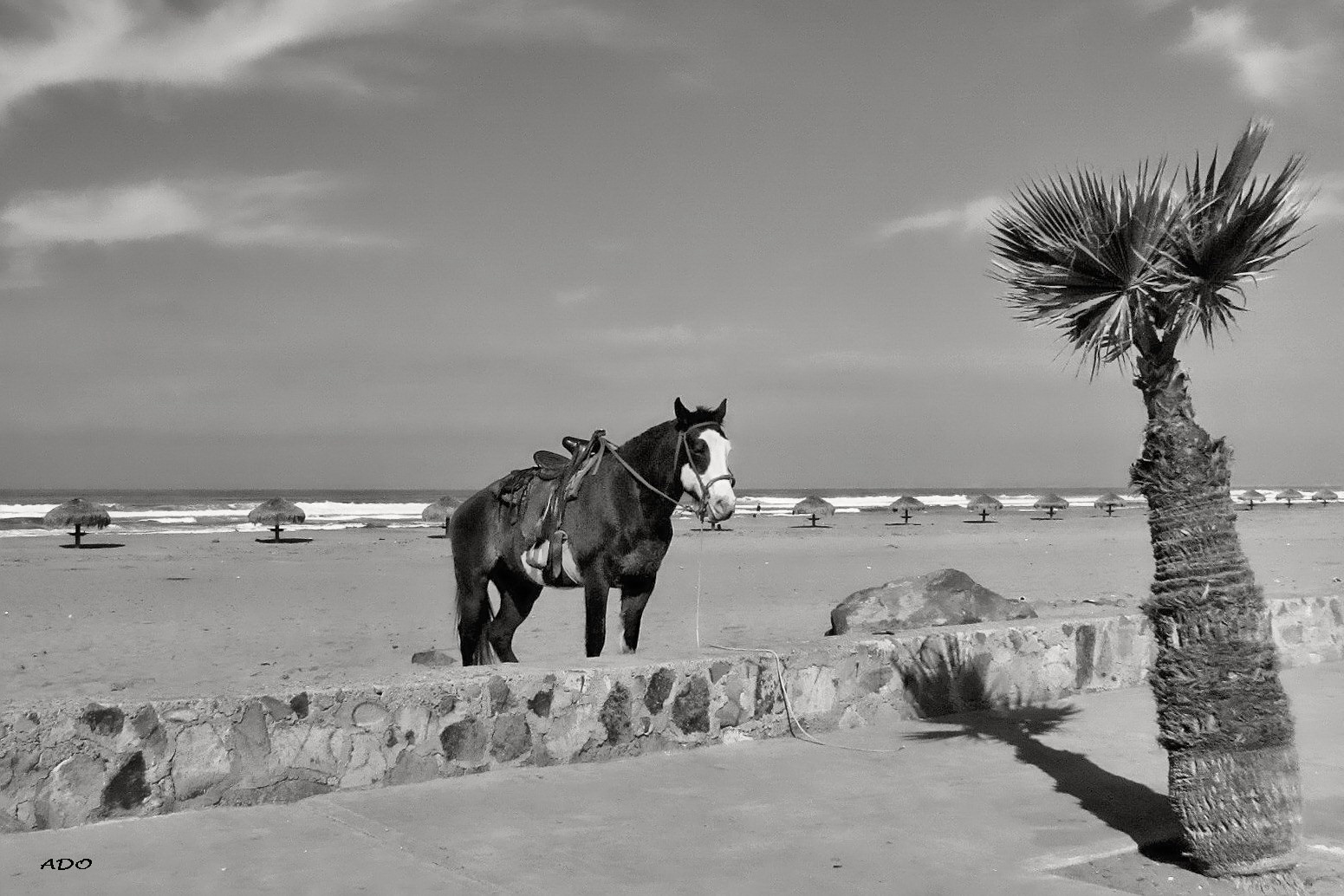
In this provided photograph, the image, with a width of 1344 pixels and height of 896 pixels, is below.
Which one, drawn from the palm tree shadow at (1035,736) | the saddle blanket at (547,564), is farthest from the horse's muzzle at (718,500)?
the palm tree shadow at (1035,736)

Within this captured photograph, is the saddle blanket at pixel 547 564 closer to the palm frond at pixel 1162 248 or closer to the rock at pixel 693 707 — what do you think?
the rock at pixel 693 707

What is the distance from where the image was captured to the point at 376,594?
19.0m

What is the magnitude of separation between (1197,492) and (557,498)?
4153mm

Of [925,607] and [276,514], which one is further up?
[276,514]

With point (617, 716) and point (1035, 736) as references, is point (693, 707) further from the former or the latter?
point (1035, 736)

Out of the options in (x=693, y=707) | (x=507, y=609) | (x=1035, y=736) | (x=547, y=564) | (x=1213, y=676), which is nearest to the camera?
(x=1213, y=676)

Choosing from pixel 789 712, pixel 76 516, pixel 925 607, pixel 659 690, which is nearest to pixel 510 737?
pixel 659 690

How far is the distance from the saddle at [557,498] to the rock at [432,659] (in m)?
3.03

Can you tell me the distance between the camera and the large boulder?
10.4 meters

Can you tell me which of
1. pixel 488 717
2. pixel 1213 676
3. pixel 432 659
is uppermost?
pixel 1213 676

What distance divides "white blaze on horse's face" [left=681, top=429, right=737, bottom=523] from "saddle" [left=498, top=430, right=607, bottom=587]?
2.61ft

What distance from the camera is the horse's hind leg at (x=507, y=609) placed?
8062 mm

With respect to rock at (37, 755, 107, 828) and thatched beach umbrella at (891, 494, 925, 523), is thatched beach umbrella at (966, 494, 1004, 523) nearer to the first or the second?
thatched beach umbrella at (891, 494, 925, 523)

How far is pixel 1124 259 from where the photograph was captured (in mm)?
4238
